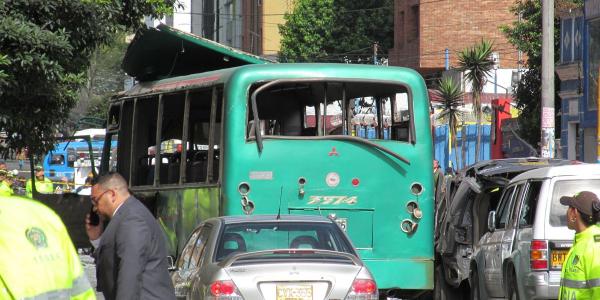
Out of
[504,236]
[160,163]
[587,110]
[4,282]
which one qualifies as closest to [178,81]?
[160,163]

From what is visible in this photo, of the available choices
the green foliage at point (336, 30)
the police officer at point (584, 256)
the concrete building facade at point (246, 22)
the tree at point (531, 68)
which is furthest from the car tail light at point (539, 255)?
the green foliage at point (336, 30)

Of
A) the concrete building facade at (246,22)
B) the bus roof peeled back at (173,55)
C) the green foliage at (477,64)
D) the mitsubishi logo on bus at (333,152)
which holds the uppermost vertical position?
the concrete building facade at (246,22)

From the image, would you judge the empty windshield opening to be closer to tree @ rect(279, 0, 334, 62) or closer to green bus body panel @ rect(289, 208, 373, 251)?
green bus body panel @ rect(289, 208, 373, 251)

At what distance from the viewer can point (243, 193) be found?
14.3 metres

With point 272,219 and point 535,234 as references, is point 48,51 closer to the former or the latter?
point 272,219

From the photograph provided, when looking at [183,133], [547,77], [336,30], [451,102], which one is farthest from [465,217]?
[336,30]

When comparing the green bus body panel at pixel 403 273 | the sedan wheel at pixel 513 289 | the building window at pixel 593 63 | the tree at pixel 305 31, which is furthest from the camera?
the tree at pixel 305 31

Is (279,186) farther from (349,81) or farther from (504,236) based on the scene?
(504,236)

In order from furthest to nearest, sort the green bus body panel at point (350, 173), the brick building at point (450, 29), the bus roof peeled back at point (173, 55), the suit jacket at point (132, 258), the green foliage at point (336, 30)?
the green foliage at point (336, 30), the brick building at point (450, 29), the bus roof peeled back at point (173, 55), the green bus body panel at point (350, 173), the suit jacket at point (132, 258)

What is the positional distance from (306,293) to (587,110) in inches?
998

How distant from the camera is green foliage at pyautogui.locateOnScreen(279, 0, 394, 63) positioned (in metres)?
71.7

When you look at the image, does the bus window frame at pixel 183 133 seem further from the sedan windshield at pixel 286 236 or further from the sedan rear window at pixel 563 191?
the sedan rear window at pixel 563 191

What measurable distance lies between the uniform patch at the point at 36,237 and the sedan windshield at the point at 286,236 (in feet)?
20.5

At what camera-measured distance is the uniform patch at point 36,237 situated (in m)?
4.71
